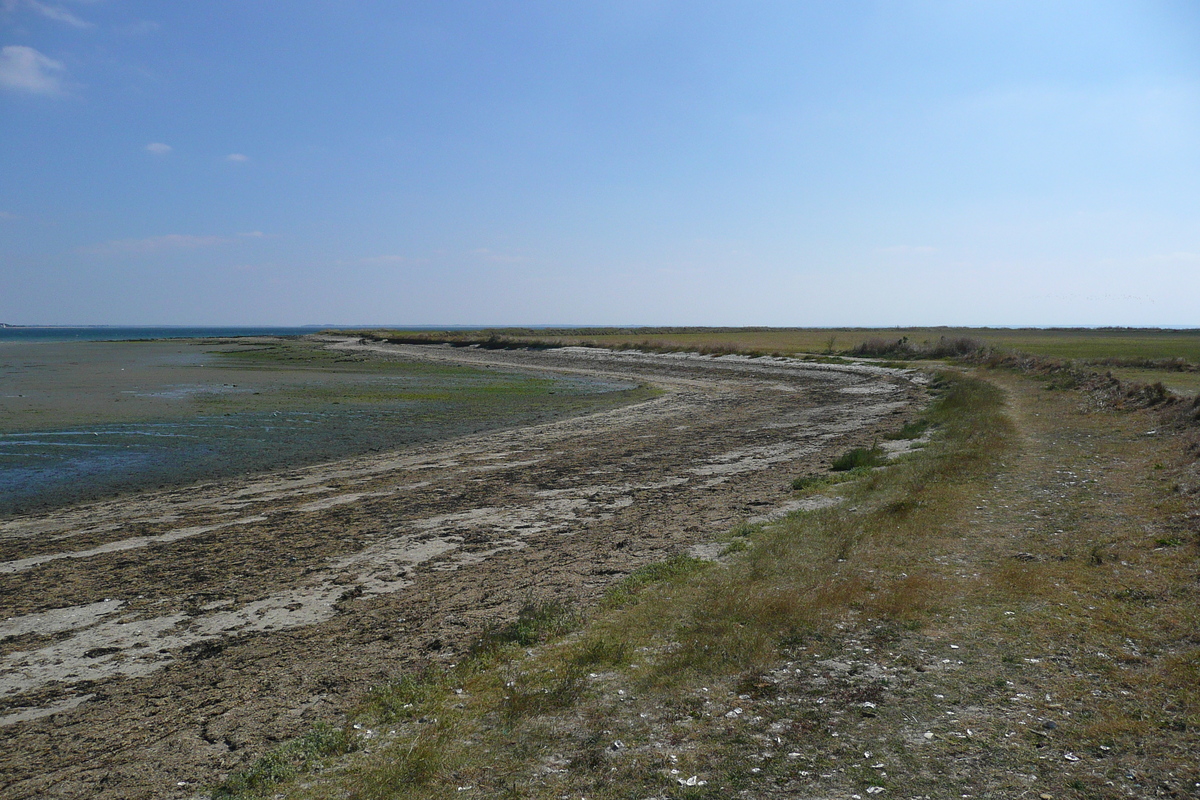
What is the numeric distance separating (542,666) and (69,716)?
4.26 meters

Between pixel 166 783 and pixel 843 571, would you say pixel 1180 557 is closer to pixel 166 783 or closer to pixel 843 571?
pixel 843 571

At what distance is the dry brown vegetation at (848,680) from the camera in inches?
188

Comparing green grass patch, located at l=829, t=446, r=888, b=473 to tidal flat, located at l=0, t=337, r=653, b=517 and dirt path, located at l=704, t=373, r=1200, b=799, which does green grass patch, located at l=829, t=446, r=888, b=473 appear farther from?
tidal flat, located at l=0, t=337, r=653, b=517

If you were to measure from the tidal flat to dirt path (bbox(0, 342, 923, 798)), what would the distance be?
2334mm

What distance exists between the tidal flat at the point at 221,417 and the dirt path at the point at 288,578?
233 cm

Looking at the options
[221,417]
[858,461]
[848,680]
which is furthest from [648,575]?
[221,417]

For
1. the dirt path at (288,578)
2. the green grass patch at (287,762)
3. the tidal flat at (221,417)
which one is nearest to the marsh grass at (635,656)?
the green grass patch at (287,762)

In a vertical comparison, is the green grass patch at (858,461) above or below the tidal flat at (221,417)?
above

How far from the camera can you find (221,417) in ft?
89.5

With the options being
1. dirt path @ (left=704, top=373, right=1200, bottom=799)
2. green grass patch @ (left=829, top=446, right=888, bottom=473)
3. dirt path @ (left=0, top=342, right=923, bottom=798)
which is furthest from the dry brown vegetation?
green grass patch @ (left=829, top=446, right=888, bottom=473)

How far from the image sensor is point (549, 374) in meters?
53.1

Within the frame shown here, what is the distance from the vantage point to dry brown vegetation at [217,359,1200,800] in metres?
4.77

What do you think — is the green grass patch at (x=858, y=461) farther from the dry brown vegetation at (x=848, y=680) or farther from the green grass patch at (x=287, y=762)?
the green grass patch at (x=287, y=762)

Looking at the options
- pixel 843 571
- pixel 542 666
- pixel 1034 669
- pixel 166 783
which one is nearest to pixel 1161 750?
pixel 1034 669
